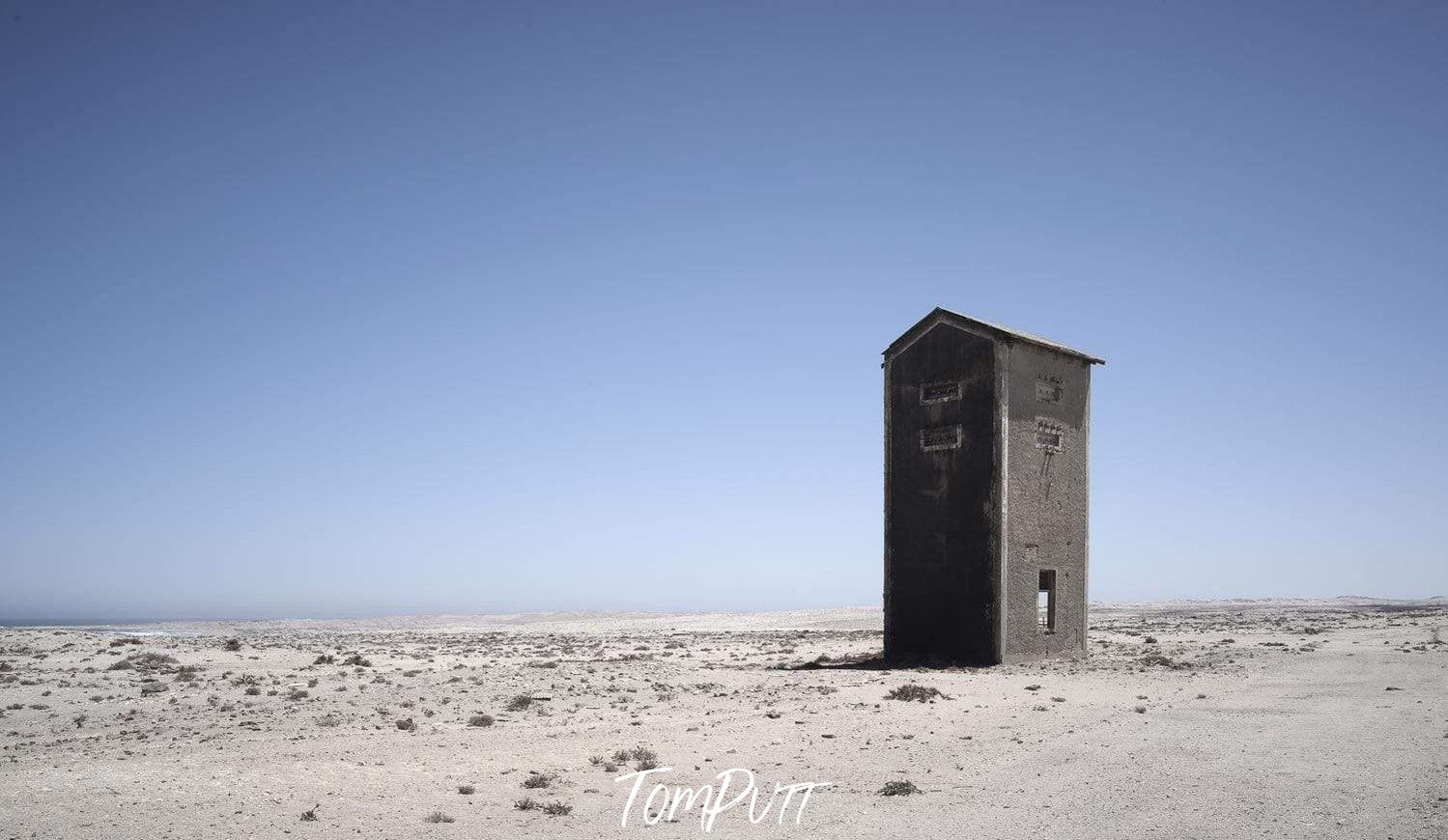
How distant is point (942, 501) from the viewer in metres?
28.0

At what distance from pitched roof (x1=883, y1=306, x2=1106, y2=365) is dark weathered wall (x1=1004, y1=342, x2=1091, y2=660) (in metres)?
0.24

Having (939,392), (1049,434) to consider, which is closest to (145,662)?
(939,392)

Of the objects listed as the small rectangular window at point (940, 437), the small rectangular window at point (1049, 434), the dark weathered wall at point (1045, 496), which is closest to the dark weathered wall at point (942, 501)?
the small rectangular window at point (940, 437)

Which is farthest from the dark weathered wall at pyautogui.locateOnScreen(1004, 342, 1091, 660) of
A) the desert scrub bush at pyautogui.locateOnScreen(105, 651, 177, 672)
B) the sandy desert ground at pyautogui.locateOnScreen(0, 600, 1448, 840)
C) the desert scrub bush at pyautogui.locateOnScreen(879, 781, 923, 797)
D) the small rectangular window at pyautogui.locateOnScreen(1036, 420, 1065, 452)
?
the desert scrub bush at pyautogui.locateOnScreen(105, 651, 177, 672)

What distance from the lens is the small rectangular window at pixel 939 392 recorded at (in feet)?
92.2

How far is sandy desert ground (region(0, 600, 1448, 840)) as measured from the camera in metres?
10.3

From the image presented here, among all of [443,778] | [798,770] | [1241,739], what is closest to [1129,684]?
[1241,739]

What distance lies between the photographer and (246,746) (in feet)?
47.4

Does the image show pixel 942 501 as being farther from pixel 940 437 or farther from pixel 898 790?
pixel 898 790

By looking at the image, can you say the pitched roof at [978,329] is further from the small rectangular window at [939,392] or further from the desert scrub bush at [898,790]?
the desert scrub bush at [898,790]

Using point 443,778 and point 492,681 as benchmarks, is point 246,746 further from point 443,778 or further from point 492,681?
point 492,681

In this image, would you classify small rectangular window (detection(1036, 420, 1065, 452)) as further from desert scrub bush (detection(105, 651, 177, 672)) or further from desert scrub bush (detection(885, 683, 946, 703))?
desert scrub bush (detection(105, 651, 177, 672))

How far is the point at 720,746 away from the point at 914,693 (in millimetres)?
7339

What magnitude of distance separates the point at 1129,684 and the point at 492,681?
1538 cm
